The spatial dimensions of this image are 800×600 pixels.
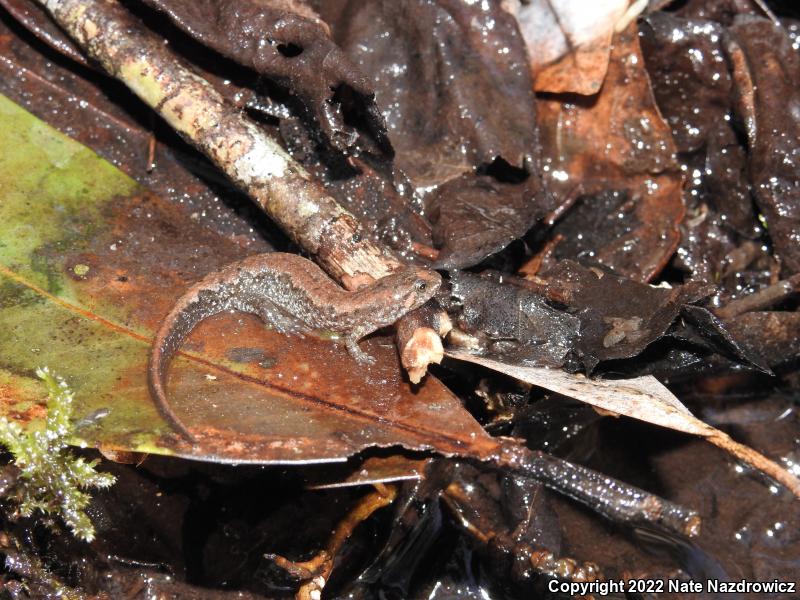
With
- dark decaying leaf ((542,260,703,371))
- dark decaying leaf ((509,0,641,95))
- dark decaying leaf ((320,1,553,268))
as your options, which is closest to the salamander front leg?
dark decaying leaf ((542,260,703,371))

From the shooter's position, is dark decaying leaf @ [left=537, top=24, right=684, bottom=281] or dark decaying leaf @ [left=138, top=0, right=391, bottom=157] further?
dark decaying leaf @ [left=537, top=24, right=684, bottom=281]

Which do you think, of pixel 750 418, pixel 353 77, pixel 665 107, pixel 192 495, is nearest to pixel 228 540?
pixel 192 495

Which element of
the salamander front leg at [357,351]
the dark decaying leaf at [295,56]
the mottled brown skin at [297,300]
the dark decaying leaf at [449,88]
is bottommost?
the salamander front leg at [357,351]

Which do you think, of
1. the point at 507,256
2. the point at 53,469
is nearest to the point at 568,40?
the point at 507,256

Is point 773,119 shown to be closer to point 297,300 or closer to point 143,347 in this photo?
point 297,300

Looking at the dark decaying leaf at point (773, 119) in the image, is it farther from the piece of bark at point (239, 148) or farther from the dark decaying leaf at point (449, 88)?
the piece of bark at point (239, 148)

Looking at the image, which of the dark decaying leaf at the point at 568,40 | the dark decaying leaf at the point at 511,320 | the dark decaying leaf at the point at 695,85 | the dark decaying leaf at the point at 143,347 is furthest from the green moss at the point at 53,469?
the dark decaying leaf at the point at 695,85

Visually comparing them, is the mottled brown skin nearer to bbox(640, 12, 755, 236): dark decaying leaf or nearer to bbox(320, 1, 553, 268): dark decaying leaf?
bbox(320, 1, 553, 268): dark decaying leaf
